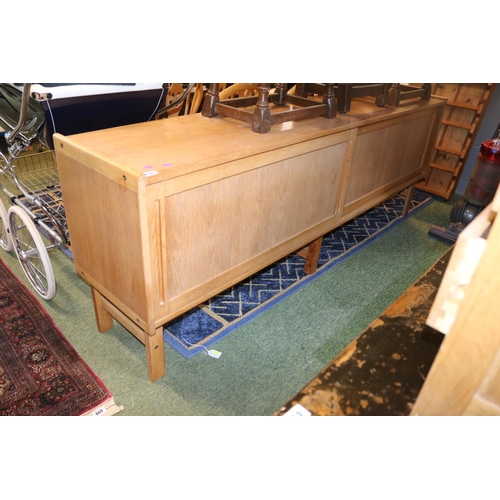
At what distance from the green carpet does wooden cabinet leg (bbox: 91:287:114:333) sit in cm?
4

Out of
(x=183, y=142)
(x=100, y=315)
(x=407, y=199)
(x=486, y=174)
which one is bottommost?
(x=100, y=315)

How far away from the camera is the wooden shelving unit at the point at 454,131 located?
3.43 meters

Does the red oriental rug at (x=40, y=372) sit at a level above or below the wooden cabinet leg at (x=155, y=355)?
below

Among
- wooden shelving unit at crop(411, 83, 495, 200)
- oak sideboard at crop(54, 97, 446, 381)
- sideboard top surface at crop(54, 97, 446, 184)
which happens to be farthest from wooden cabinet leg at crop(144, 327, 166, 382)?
wooden shelving unit at crop(411, 83, 495, 200)

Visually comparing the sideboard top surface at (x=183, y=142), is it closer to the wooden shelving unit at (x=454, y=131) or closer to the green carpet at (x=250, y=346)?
the green carpet at (x=250, y=346)

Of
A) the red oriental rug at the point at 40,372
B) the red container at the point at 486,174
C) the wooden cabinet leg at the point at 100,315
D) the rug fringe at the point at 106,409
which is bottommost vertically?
the red oriental rug at the point at 40,372

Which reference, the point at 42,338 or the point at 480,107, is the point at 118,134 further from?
the point at 480,107

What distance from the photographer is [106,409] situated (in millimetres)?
1715

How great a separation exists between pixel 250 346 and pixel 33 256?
134cm

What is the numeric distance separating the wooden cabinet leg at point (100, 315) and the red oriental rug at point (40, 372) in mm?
180

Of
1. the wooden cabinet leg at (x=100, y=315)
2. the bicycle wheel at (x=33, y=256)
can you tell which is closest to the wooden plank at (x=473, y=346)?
the wooden cabinet leg at (x=100, y=315)

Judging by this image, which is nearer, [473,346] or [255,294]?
[473,346]

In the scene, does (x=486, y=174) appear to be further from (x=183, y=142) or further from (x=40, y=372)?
(x=40, y=372)

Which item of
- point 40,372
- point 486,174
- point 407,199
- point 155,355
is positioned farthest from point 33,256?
point 486,174
